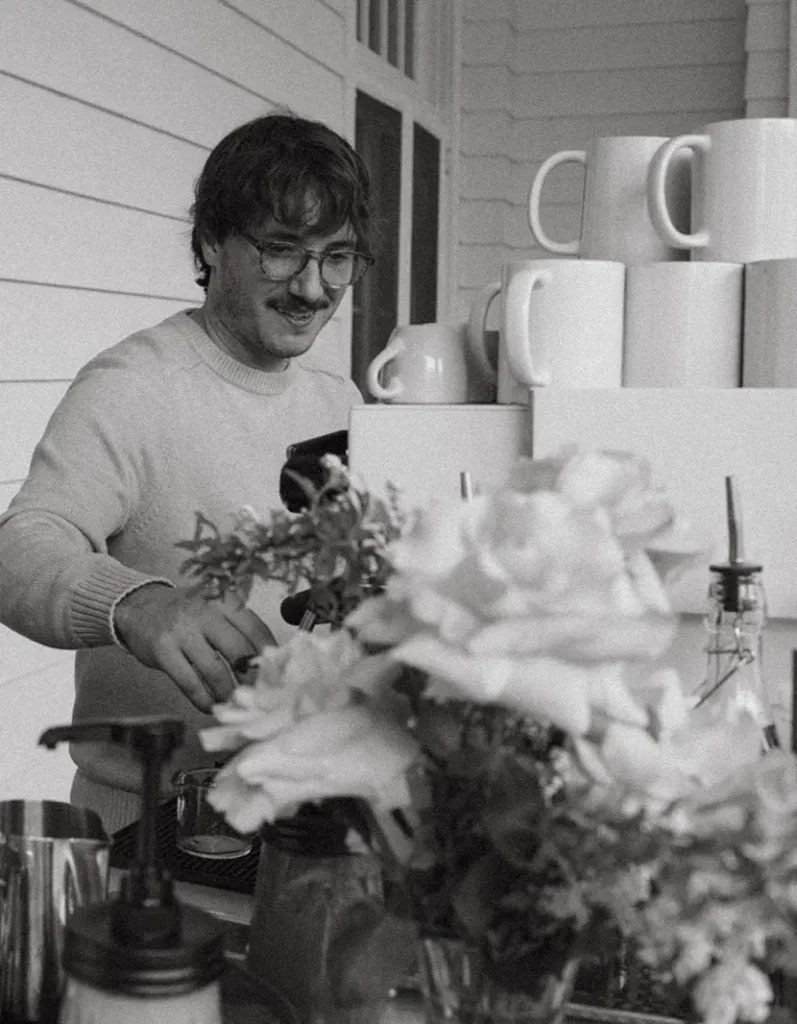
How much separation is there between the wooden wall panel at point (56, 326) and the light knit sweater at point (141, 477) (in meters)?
0.45

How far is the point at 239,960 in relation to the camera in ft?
2.49

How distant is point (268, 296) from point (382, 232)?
7.32ft

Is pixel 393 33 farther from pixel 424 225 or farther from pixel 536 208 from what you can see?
pixel 536 208

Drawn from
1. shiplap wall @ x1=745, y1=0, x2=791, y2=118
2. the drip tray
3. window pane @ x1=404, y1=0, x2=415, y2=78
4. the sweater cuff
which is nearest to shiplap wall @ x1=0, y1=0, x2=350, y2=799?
the sweater cuff

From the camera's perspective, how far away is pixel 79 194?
7.59ft

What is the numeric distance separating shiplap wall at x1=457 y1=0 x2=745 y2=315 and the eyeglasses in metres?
3.22

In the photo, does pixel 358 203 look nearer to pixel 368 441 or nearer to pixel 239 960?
pixel 368 441

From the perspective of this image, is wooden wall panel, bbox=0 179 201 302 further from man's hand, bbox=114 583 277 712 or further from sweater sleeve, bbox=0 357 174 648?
man's hand, bbox=114 583 277 712

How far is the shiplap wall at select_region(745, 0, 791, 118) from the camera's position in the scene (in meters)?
4.24

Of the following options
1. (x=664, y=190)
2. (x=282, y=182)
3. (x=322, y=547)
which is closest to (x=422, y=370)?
(x=664, y=190)

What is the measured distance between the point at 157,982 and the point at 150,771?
93 millimetres

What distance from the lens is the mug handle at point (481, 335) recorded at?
3.83 feet

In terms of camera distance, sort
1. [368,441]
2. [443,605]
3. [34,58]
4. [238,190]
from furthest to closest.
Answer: [34,58], [238,190], [368,441], [443,605]

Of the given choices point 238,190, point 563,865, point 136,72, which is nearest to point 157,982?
point 563,865
